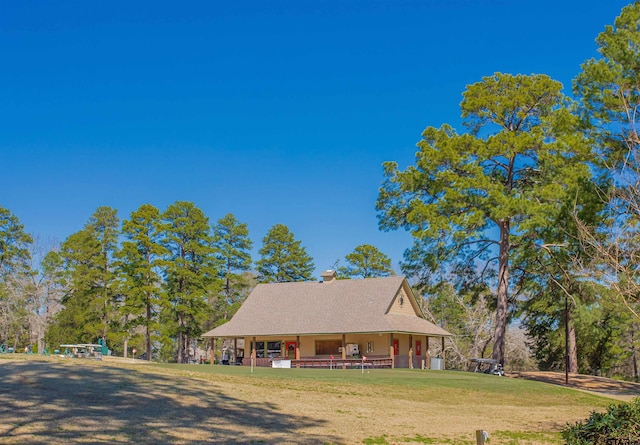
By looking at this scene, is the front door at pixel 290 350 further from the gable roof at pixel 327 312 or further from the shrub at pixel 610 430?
the shrub at pixel 610 430

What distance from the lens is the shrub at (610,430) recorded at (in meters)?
9.59

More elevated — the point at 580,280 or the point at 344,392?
the point at 580,280

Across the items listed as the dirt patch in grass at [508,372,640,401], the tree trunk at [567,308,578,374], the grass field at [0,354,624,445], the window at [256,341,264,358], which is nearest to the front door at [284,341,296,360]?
the window at [256,341,264,358]

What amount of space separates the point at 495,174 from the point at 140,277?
30.4 m

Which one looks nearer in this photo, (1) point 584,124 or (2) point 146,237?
(1) point 584,124

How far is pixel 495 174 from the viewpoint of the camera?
39.8m

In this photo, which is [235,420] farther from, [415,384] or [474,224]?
[474,224]

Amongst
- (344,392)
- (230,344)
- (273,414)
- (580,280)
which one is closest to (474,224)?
(580,280)

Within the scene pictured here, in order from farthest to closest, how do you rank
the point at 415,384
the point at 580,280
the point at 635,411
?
1. the point at 580,280
2. the point at 415,384
3. the point at 635,411

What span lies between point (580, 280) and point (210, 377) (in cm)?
2067

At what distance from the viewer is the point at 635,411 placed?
1006 centimetres

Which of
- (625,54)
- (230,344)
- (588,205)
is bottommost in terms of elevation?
(230,344)

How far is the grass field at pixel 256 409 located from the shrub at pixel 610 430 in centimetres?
508

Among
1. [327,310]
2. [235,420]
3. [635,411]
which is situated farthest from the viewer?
[327,310]
